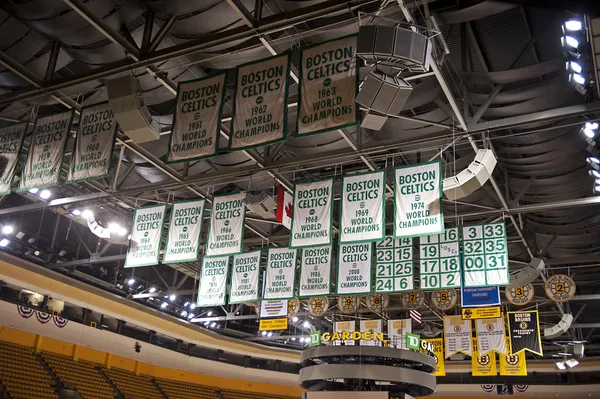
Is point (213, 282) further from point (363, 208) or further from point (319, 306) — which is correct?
point (319, 306)

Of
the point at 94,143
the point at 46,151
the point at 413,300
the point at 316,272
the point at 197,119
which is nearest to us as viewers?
the point at 197,119

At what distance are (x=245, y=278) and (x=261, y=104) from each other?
23.7 ft

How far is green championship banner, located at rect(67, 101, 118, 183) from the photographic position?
12.9 meters

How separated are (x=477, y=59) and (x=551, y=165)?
13.8ft

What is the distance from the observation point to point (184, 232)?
1494 centimetres

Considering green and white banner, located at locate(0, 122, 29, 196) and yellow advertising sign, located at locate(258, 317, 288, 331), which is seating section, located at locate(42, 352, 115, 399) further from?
green and white banner, located at locate(0, 122, 29, 196)

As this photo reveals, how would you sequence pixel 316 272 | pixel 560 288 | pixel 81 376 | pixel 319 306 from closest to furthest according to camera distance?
pixel 316 272
pixel 560 288
pixel 319 306
pixel 81 376

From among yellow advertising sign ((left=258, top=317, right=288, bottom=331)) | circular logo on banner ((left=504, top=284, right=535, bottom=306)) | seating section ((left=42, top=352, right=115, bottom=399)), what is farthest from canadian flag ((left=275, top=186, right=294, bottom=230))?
seating section ((left=42, top=352, right=115, bottom=399))

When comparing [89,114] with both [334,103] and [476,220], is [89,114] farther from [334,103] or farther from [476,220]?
[476,220]

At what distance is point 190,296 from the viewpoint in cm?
3184

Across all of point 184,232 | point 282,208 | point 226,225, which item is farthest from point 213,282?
point 282,208

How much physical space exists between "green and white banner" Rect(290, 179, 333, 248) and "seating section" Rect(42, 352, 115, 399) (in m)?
15.0

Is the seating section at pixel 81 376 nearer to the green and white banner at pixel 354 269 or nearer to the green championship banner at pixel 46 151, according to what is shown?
the green championship banner at pixel 46 151

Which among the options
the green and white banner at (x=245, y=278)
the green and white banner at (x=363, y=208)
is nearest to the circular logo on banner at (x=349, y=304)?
the green and white banner at (x=245, y=278)
